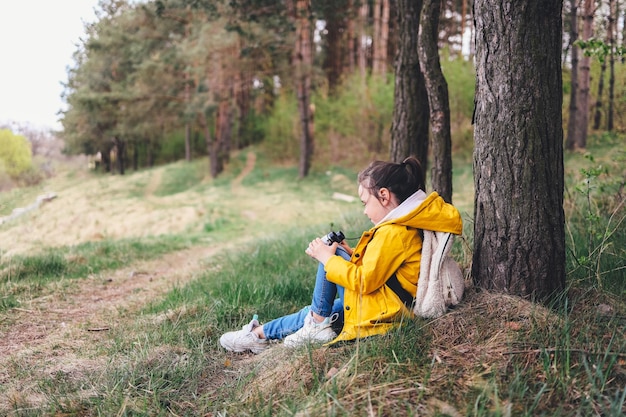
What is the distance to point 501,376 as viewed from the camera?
2127 millimetres

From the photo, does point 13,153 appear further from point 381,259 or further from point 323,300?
point 381,259

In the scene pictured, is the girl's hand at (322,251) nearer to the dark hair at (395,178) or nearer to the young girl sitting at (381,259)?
the young girl sitting at (381,259)

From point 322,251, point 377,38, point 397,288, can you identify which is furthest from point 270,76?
point 397,288

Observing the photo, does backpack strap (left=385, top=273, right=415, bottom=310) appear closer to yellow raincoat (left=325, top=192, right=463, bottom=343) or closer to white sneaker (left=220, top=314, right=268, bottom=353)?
yellow raincoat (left=325, top=192, right=463, bottom=343)

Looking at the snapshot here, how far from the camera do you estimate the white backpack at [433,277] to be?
8.90 ft

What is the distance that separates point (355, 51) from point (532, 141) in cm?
2141

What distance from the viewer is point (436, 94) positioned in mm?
4457

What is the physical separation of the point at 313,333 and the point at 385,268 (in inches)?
24.1

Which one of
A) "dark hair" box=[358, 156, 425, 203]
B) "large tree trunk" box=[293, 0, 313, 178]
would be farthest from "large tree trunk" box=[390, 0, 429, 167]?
"large tree trunk" box=[293, 0, 313, 178]

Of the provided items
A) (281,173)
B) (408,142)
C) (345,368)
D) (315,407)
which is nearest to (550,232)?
(345,368)

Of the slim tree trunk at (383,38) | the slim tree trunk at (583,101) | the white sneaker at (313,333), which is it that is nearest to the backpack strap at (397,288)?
the white sneaker at (313,333)

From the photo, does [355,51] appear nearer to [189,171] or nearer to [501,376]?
[189,171]

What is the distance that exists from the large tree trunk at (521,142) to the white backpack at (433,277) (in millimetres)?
407

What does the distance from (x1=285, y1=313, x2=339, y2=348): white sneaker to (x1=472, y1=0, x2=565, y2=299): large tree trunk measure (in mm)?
989
